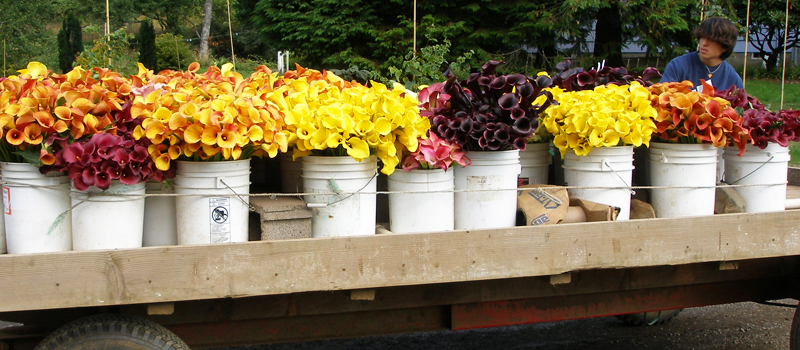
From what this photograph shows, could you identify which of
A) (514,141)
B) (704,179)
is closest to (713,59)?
(704,179)

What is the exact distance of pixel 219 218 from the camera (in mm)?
1794

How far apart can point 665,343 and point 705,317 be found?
0.61m

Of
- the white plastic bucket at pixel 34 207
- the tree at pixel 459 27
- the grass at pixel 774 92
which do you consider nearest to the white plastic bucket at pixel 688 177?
the white plastic bucket at pixel 34 207

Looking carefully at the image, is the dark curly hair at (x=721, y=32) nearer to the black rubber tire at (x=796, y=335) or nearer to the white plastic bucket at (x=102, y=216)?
the black rubber tire at (x=796, y=335)

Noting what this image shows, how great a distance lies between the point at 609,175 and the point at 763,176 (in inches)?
25.1

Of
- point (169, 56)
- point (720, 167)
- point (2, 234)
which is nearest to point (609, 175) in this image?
point (720, 167)

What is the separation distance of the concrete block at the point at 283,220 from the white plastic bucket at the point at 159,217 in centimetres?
27

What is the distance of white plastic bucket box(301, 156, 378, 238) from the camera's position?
188 cm

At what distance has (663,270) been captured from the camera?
2318mm

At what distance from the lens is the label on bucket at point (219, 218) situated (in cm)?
179

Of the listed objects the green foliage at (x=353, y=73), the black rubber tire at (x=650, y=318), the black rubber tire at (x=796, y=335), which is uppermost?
the green foliage at (x=353, y=73)

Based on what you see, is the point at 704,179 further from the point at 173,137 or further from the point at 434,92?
the point at 173,137

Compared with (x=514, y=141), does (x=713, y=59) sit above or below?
above

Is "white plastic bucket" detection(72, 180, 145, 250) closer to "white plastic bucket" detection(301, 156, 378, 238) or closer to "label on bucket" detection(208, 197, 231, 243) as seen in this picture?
"label on bucket" detection(208, 197, 231, 243)
